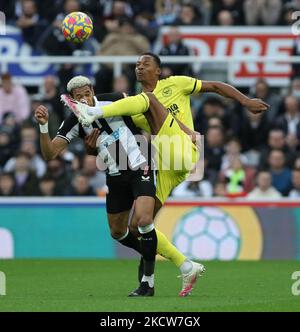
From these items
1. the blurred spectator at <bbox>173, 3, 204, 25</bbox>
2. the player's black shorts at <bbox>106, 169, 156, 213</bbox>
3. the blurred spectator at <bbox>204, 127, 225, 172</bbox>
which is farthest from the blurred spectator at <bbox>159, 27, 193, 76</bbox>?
the player's black shorts at <bbox>106, 169, 156, 213</bbox>

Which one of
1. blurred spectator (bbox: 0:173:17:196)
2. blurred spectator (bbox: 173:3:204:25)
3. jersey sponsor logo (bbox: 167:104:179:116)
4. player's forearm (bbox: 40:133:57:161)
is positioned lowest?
blurred spectator (bbox: 0:173:17:196)

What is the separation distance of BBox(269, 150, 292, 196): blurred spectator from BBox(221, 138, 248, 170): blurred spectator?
546 mm

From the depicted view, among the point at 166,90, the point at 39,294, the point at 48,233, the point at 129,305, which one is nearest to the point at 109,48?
the point at 48,233

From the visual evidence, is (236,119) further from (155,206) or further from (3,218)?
(155,206)

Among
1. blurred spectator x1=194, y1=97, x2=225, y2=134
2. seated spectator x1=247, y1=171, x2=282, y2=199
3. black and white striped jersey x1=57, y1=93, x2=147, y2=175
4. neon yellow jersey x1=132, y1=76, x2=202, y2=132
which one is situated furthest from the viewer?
blurred spectator x1=194, y1=97, x2=225, y2=134

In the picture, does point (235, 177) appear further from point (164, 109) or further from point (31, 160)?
point (164, 109)

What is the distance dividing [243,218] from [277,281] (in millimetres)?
4012

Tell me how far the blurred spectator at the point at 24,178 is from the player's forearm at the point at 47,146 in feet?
21.0

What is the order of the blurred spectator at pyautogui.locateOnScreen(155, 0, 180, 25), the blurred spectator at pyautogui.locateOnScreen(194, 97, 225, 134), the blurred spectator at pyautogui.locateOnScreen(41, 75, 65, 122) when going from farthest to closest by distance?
the blurred spectator at pyautogui.locateOnScreen(155, 0, 180, 25) → the blurred spectator at pyautogui.locateOnScreen(41, 75, 65, 122) → the blurred spectator at pyautogui.locateOnScreen(194, 97, 225, 134)

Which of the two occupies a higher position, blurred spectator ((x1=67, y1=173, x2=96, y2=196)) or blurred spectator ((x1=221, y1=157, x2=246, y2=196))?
blurred spectator ((x1=221, y1=157, x2=246, y2=196))

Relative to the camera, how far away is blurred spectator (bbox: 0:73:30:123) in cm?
1867

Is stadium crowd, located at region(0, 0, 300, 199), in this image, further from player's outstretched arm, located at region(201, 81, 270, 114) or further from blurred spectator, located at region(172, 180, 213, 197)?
player's outstretched arm, located at region(201, 81, 270, 114)

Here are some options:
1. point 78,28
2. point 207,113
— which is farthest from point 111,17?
point 78,28

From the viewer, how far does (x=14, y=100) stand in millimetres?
18797
